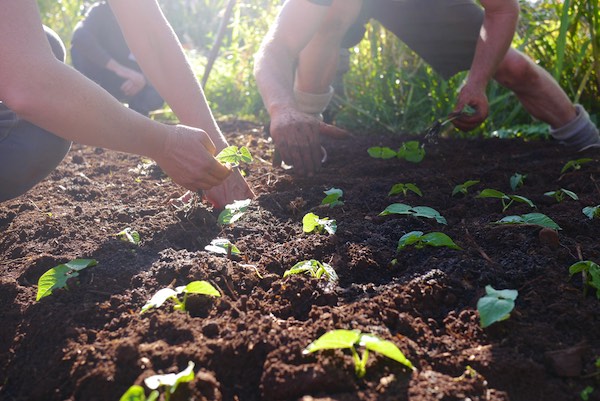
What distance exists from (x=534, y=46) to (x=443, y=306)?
10.1 ft

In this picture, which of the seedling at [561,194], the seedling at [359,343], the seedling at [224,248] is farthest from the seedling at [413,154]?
the seedling at [359,343]

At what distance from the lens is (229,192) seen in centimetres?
208

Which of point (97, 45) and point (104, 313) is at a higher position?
point (97, 45)

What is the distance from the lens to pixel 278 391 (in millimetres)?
1053

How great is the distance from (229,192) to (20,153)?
69cm

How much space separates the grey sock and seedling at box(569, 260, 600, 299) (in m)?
1.71

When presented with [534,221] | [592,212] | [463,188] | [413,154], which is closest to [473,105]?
[413,154]

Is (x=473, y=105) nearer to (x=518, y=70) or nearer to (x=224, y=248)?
(x=518, y=70)

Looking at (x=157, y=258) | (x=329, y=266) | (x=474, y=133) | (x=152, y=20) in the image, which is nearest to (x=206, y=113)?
(x=152, y=20)

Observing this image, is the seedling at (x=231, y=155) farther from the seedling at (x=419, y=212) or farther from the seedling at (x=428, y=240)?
the seedling at (x=428, y=240)

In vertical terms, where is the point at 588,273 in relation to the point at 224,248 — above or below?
below

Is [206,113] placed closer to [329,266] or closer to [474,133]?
[329,266]

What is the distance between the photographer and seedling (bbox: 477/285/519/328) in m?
1.12

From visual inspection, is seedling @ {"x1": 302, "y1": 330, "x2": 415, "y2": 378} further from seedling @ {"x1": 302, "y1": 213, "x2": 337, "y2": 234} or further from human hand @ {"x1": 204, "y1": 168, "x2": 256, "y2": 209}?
human hand @ {"x1": 204, "y1": 168, "x2": 256, "y2": 209}
